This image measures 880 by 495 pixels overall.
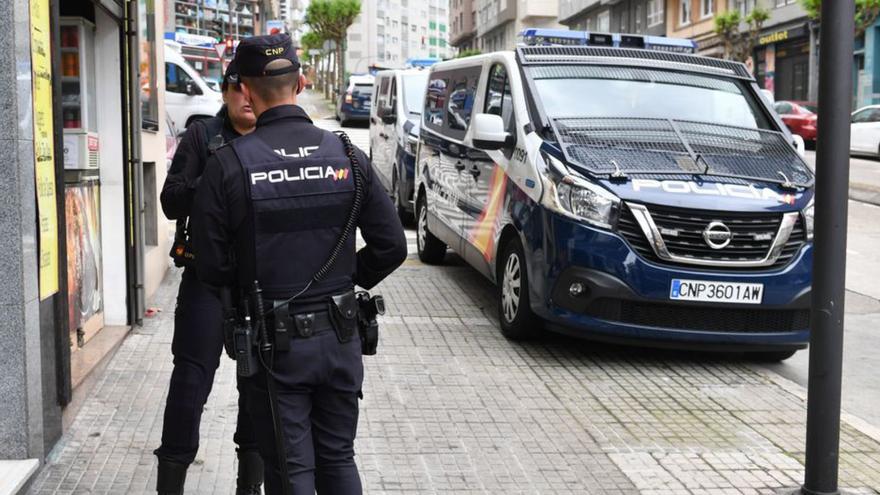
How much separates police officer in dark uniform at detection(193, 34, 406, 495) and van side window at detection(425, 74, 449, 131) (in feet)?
21.8

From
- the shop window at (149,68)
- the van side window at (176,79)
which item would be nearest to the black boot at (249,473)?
the shop window at (149,68)

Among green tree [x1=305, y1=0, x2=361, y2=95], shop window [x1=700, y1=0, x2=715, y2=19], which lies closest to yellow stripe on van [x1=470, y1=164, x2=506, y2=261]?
shop window [x1=700, y1=0, x2=715, y2=19]

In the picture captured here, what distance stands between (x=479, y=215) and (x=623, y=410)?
275 centimetres

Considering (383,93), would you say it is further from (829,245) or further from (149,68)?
(829,245)

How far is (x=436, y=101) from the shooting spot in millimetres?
10312

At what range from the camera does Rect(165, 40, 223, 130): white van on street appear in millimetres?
22281

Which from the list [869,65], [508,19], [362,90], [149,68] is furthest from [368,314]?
[508,19]

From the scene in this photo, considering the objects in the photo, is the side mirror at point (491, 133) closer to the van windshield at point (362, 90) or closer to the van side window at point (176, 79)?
the van side window at point (176, 79)

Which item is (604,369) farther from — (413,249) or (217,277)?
(413,249)

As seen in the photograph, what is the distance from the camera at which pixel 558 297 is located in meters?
6.52

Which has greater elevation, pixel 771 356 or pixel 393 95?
pixel 393 95

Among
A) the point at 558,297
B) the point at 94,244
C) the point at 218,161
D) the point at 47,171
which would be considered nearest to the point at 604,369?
the point at 558,297

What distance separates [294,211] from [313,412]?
0.61 meters

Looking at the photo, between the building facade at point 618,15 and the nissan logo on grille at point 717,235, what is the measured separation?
4645 cm
